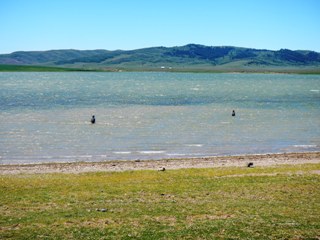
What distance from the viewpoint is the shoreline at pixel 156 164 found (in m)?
29.0

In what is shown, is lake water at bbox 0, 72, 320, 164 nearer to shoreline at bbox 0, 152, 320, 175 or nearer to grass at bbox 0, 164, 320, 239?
shoreline at bbox 0, 152, 320, 175

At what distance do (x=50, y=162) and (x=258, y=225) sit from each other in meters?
22.4

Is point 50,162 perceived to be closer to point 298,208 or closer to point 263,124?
point 298,208

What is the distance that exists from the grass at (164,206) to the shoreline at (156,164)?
3.27 m

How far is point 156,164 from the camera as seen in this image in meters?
31.1

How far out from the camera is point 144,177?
81.7 ft

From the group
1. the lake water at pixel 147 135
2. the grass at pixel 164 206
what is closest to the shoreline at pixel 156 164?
the lake water at pixel 147 135

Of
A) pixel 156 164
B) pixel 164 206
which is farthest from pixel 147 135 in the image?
pixel 164 206

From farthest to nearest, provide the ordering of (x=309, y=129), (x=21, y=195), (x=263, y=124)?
(x=263, y=124), (x=309, y=129), (x=21, y=195)

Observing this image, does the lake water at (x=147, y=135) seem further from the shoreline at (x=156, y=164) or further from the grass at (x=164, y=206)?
the grass at (x=164, y=206)

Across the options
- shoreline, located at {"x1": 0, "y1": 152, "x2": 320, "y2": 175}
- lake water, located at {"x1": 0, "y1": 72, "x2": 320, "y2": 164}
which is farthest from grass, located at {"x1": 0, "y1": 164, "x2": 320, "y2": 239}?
lake water, located at {"x1": 0, "y1": 72, "x2": 320, "y2": 164}

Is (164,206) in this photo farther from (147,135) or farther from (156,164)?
(147,135)

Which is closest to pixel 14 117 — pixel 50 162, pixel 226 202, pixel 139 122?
pixel 139 122

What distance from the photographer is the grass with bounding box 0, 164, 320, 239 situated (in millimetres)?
14058
